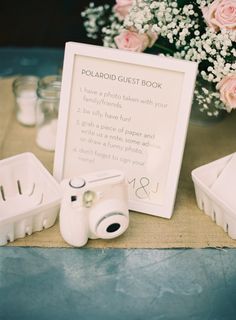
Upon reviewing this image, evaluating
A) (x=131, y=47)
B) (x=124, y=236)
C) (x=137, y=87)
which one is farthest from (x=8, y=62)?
(x=124, y=236)

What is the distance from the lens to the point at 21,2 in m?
2.21

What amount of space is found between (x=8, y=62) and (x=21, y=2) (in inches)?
28.2

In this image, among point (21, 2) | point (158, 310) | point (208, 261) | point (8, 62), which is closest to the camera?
point (158, 310)

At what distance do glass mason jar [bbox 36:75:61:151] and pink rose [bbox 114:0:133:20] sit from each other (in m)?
0.25

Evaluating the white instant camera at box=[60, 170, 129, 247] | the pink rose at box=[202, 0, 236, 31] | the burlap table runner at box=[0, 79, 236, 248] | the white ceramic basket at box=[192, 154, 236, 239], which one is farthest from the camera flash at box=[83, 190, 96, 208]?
the pink rose at box=[202, 0, 236, 31]

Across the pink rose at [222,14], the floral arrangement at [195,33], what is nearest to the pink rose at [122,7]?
the floral arrangement at [195,33]

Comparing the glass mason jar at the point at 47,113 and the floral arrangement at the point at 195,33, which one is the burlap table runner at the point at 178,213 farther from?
the floral arrangement at the point at 195,33

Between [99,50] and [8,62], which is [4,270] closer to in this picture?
[99,50]

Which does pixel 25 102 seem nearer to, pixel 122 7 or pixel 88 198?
pixel 122 7

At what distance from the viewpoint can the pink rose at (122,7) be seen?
1.24 metres

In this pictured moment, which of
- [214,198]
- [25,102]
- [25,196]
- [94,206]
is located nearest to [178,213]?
[214,198]

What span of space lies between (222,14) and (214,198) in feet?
1.29

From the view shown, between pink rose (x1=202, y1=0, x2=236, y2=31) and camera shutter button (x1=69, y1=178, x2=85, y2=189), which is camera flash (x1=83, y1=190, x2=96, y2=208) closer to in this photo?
camera shutter button (x1=69, y1=178, x2=85, y2=189)

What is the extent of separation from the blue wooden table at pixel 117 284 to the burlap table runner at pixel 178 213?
0.02 metres
